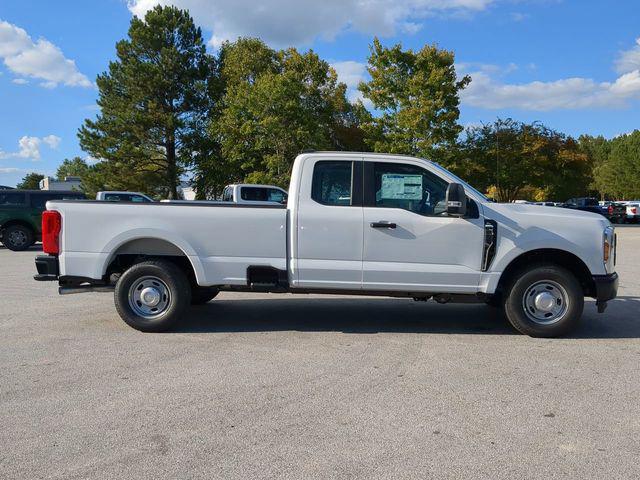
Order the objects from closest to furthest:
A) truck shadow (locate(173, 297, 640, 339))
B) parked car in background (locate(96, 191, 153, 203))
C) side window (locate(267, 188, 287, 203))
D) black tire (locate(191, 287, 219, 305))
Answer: truck shadow (locate(173, 297, 640, 339))
black tire (locate(191, 287, 219, 305))
side window (locate(267, 188, 287, 203))
parked car in background (locate(96, 191, 153, 203))

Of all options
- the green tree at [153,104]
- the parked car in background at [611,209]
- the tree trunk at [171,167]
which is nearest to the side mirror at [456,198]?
the green tree at [153,104]

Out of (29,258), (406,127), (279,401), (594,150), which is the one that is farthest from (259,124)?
(594,150)

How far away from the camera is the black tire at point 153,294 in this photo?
6.32 metres

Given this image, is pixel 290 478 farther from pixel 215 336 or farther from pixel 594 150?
pixel 594 150

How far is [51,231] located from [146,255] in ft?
3.59

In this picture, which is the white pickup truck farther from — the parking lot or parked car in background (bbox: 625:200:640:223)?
parked car in background (bbox: 625:200:640:223)

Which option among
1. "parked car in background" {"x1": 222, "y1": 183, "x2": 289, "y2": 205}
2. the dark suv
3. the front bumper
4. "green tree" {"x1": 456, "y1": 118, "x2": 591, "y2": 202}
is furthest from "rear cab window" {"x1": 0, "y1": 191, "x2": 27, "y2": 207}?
"green tree" {"x1": 456, "y1": 118, "x2": 591, "y2": 202}

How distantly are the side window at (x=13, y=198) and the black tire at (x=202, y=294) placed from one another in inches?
448

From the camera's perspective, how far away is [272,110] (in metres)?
29.3

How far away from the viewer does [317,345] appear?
19.4 ft

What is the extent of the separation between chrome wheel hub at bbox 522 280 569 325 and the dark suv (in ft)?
47.7

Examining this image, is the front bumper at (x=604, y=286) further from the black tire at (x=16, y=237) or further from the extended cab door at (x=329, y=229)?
the black tire at (x=16, y=237)

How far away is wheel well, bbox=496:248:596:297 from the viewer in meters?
6.25

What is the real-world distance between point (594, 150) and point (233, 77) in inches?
3255
